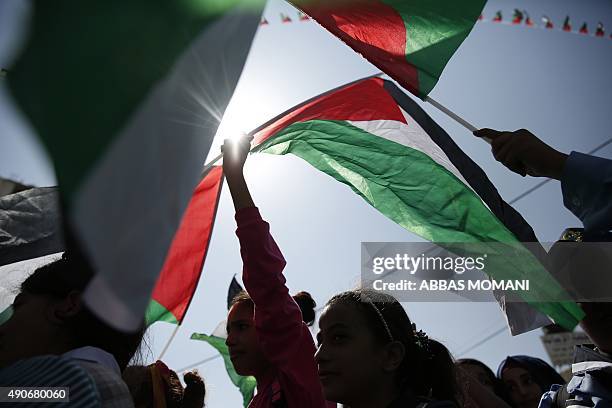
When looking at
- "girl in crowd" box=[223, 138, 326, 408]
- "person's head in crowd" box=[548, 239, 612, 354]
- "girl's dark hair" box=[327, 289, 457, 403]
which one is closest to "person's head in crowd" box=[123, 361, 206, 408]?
"girl in crowd" box=[223, 138, 326, 408]

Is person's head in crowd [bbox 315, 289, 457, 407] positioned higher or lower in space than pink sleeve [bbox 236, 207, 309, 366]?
lower

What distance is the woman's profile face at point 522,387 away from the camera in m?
2.81

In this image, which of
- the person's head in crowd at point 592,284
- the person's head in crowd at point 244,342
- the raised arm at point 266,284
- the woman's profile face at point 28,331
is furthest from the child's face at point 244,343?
the person's head in crowd at point 592,284

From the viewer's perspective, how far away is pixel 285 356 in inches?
70.3

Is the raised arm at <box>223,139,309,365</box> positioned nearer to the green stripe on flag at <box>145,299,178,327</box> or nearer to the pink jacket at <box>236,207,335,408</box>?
the pink jacket at <box>236,207,335,408</box>

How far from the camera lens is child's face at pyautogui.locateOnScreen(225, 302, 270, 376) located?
228 cm

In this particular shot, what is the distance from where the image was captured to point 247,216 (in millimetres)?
1795

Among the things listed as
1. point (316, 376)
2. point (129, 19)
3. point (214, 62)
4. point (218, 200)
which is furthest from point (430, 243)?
point (129, 19)

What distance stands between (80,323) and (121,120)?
0.76 m

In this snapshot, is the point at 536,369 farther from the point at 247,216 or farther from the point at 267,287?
the point at 247,216

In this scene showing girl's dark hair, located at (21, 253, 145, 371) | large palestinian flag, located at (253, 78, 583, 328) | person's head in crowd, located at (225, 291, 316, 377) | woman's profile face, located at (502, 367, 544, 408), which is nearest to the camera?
girl's dark hair, located at (21, 253, 145, 371)

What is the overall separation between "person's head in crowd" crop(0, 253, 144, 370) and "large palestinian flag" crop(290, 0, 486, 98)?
1195 millimetres

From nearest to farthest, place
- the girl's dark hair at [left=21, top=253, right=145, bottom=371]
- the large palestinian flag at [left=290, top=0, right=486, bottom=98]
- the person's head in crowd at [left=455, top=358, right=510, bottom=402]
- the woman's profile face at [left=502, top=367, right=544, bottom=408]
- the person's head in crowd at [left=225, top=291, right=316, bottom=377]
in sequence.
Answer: the girl's dark hair at [left=21, top=253, right=145, bottom=371], the large palestinian flag at [left=290, top=0, right=486, bottom=98], the person's head in crowd at [left=225, top=291, right=316, bottom=377], the woman's profile face at [left=502, top=367, right=544, bottom=408], the person's head in crowd at [left=455, top=358, right=510, bottom=402]

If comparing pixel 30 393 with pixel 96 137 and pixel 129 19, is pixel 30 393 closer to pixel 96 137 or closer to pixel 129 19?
pixel 96 137
